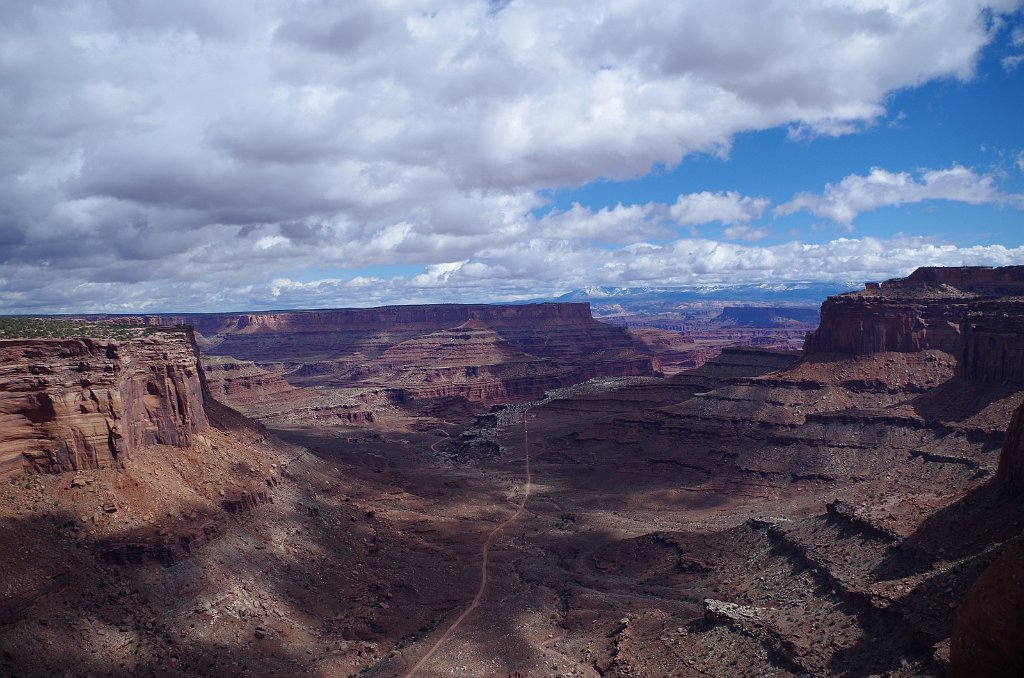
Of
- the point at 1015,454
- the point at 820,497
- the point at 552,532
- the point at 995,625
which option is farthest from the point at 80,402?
the point at 820,497

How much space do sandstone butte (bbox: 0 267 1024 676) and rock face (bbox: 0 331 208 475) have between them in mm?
135

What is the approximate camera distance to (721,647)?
34.0m

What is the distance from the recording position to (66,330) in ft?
158

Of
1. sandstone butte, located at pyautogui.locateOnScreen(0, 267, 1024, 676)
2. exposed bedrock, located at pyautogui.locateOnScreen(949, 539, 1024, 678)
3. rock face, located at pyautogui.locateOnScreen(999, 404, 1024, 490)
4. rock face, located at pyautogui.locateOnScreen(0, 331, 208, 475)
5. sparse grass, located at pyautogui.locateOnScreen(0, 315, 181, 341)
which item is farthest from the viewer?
sparse grass, located at pyautogui.locateOnScreen(0, 315, 181, 341)

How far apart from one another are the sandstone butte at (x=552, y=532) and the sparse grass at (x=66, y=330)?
1699 mm

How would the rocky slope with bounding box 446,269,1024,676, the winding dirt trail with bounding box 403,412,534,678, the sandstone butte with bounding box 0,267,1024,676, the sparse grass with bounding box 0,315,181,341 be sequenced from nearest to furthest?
1. the rocky slope with bounding box 446,269,1024,676
2. the sandstone butte with bounding box 0,267,1024,676
3. the winding dirt trail with bounding box 403,412,534,678
4. the sparse grass with bounding box 0,315,181,341

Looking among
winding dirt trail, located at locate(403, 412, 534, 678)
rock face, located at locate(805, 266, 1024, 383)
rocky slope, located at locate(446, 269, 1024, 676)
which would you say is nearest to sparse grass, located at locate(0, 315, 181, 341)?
winding dirt trail, located at locate(403, 412, 534, 678)

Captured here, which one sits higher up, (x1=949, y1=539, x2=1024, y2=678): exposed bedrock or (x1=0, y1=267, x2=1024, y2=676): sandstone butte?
(x1=949, y1=539, x2=1024, y2=678): exposed bedrock

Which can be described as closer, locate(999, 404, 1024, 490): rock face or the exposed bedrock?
the exposed bedrock

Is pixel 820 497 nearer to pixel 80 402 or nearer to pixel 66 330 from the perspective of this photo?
pixel 80 402

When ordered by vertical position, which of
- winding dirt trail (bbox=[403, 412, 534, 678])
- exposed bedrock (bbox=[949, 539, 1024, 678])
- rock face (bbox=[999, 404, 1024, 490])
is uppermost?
exposed bedrock (bbox=[949, 539, 1024, 678])

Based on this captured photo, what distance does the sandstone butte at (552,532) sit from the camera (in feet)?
104

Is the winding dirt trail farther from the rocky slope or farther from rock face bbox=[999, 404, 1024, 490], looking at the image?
rock face bbox=[999, 404, 1024, 490]

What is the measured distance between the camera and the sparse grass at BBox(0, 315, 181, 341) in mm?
43562
